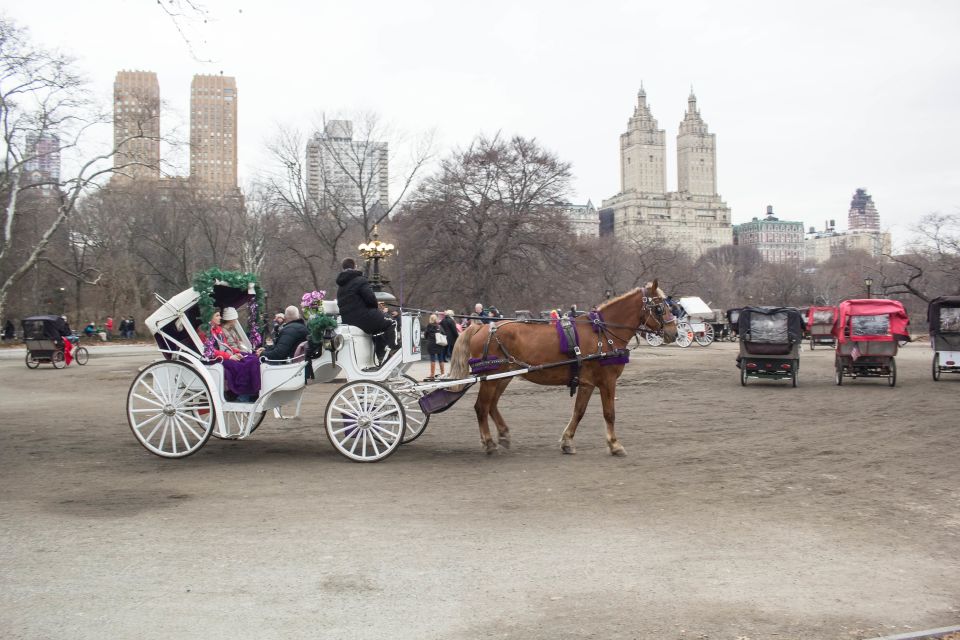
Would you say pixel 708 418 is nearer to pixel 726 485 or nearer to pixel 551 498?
pixel 726 485

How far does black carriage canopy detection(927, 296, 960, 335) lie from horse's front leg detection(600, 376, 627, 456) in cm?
1453

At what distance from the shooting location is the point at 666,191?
192750 millimetres

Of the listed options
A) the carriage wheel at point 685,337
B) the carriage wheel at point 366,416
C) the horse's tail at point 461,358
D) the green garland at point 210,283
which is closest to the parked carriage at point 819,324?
the carriage wheel at point 685,337

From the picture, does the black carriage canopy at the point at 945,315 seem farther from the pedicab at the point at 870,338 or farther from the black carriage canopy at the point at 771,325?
the black carriage canopy at the point at 771,325

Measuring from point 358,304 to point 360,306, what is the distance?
35 millimetres

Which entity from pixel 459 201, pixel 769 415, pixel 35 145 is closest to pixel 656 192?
pixel 459 201

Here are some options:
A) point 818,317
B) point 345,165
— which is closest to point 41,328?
point 345,165

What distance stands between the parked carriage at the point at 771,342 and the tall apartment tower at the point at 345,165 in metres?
27.2

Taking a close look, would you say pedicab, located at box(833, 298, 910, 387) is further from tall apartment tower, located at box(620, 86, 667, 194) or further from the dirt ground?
tall apartment tower, located at box(620, 86, 667, 194)

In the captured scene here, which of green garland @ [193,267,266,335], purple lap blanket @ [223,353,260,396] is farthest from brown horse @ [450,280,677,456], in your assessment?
green garland @ [193,267,266,335]

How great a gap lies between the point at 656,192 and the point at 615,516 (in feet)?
A: 622

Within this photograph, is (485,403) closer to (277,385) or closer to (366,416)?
(366,416)

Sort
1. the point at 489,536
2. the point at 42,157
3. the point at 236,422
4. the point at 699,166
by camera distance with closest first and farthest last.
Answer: the point at 489,536 → the point at 236,422 → the point at 42,157 → the point at 699,166

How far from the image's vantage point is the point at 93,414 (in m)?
14.5
